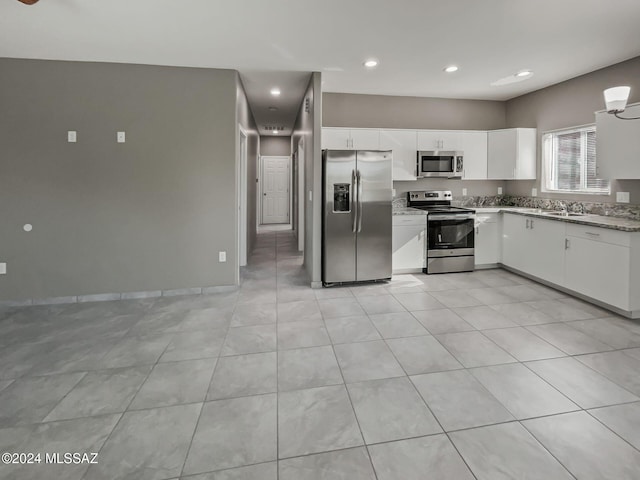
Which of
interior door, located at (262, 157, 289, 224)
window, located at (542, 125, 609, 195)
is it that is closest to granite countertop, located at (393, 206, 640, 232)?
window, located at (542, 125, 609, 195)

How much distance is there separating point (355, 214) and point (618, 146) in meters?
2.73

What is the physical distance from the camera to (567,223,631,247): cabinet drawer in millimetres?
3052

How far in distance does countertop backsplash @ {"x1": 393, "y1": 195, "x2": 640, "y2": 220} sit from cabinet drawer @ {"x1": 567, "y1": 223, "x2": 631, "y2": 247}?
0.62 meters

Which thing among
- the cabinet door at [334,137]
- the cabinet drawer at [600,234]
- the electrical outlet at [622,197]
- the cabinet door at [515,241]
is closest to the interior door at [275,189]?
the cabinet door at [334,137]

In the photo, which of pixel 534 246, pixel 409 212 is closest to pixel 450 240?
pixel 409 212

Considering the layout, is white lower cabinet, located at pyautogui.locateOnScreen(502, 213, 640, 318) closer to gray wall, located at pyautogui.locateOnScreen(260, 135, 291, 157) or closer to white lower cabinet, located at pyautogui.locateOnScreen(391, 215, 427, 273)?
white lower cabinet, located at pyautogui.locateOnScreen(391, 215, 427, 273)

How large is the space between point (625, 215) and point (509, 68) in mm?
2047

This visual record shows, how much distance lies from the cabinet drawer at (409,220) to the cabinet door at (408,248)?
1.6 inches

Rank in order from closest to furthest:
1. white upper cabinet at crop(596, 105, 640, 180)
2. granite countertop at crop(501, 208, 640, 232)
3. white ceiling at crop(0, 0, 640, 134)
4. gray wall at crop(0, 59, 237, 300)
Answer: white ceiling at crop(0, 0, 640, 134) < granite countertop at crop(501, 208, 640, 232) < white upper cabinet at crop(596, 105, 640, 180) < gray wall at crop(0, 59, 237, 300)

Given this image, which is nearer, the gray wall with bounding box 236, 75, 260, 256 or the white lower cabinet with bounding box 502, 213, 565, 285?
the white lower cabinet with bounding box 502, 213, 565, 285

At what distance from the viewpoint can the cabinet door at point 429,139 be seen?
4.87m

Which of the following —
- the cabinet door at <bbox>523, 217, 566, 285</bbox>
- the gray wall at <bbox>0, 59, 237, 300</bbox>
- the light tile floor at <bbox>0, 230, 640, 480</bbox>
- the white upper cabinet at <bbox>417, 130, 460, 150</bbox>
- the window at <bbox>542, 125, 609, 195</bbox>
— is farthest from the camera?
the white upper cabinet at <bbox>417, 130, 460, 150</bbox>

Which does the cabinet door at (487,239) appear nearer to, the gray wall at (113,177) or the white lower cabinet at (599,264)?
the white lower cabinet at (599,264)

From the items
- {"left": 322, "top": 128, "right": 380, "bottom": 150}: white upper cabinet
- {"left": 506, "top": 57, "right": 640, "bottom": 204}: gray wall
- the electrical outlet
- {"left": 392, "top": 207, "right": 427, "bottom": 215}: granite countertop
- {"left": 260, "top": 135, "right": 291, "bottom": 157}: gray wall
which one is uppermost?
{"left": 260, "top": 135, "right": 291, "bottom": 157}: gray wall
